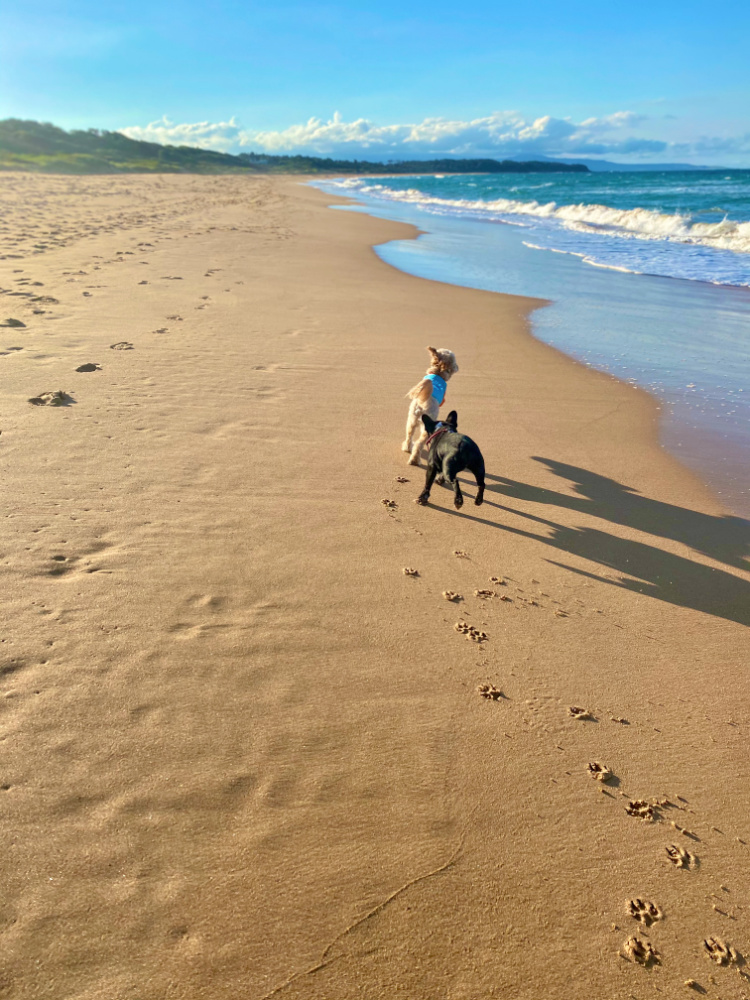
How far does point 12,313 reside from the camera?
7.96m

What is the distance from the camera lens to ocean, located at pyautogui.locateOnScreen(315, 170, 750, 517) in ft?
21.0

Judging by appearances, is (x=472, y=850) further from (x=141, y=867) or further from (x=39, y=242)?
(x=39, y=242)

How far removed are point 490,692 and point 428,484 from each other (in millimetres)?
2081

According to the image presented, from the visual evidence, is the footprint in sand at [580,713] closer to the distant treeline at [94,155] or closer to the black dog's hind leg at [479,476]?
the black dog's hind leg at [479,476]

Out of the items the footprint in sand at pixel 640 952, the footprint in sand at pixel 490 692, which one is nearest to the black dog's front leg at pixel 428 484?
the footprint in sand at pixel 490 692

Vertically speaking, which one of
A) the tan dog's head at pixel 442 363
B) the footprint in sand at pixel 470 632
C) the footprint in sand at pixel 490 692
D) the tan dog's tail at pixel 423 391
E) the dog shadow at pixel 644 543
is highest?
the tan dog's head at pixel 442 363

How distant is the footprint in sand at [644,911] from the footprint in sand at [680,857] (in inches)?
8.6

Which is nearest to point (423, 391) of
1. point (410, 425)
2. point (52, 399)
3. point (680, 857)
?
point (410, 425)

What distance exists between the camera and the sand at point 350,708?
1858 millimetres

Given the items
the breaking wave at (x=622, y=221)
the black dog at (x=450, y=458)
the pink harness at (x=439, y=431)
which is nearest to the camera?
the black dog at (x=450, y=458)

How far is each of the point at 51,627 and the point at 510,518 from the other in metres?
3.27

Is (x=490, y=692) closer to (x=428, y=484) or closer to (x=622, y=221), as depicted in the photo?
(x=428, y=484)

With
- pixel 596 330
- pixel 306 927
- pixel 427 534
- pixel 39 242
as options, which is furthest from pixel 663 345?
pixel 39 242

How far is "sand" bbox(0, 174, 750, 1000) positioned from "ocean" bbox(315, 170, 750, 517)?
3.57 ft
